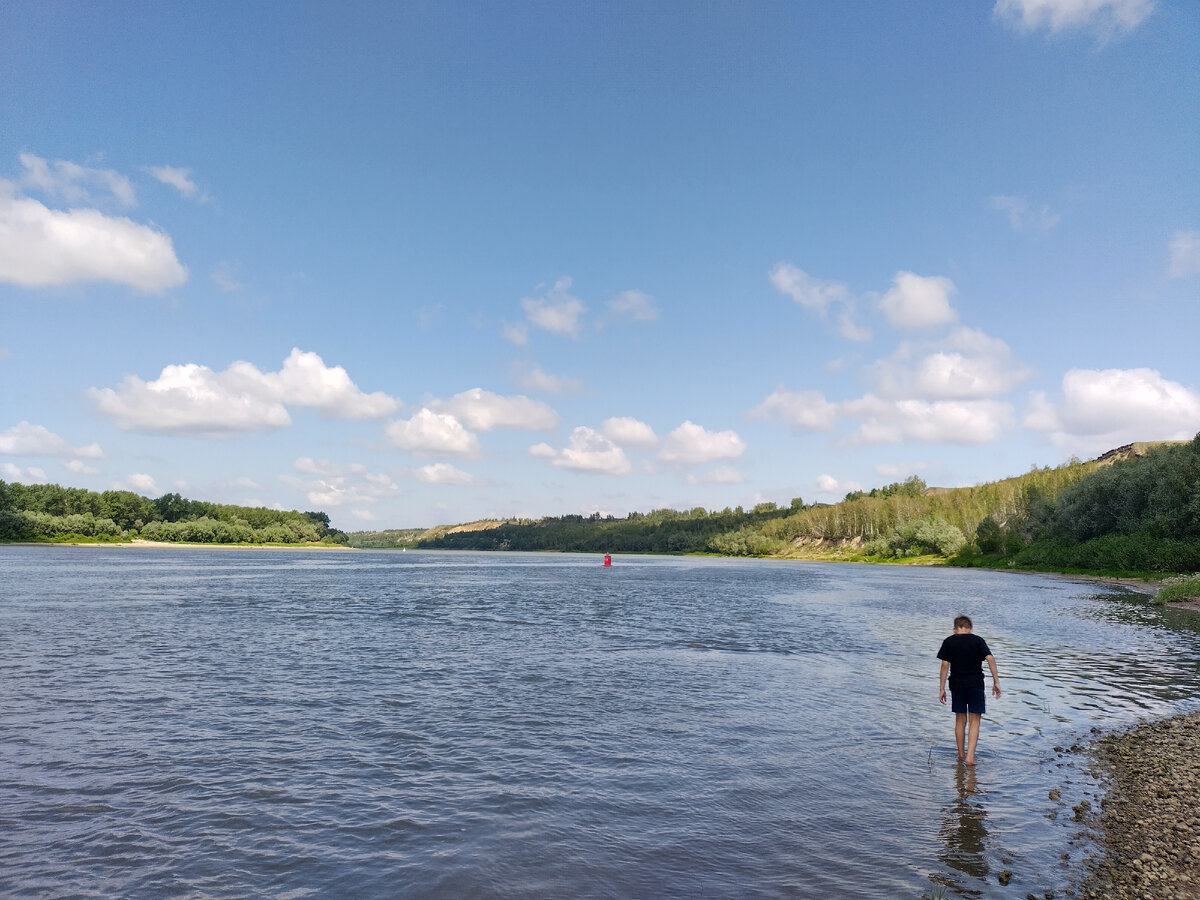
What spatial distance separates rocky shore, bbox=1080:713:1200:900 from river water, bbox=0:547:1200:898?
0.66 metres

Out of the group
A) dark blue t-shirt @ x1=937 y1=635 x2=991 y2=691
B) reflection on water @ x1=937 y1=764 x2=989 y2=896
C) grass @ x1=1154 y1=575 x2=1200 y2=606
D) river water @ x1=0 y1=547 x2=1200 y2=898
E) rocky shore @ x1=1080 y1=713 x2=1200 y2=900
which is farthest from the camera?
grass @ x1=1154 y1=575 x2=1200 y2=606

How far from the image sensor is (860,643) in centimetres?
3912

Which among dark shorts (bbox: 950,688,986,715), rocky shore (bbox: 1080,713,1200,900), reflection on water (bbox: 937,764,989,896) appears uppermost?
dark shorts (bbox: 950,688,986,715)

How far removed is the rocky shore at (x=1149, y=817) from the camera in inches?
421

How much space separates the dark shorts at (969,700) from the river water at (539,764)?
4.76 ft

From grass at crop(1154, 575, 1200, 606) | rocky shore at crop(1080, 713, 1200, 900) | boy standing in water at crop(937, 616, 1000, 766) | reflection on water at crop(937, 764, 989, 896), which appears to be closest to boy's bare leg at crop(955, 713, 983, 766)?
boy standing in water at crop(937, 616, 1000, 766)

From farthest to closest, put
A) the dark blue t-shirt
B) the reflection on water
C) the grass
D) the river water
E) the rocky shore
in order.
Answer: the grass < the dark blue t-shirt < the river water < the reflection on water < the rocky shore

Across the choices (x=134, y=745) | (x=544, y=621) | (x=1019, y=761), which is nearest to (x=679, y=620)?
(x=544, y=621)

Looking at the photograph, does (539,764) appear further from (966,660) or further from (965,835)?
(966,660)

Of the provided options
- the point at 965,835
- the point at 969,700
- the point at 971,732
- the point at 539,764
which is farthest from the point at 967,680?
the point at 539,764

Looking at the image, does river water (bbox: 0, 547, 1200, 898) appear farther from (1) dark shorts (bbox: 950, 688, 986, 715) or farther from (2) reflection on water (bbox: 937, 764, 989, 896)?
(1) dark shorts (bbox: 950, 688, 986, 715)

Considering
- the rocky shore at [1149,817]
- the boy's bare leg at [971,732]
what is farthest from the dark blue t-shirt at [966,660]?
the rocky shore at [1149,817]

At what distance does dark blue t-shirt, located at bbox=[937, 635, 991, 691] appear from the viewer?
1678cm

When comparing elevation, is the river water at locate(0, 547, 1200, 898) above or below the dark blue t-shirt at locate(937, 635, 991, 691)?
below
